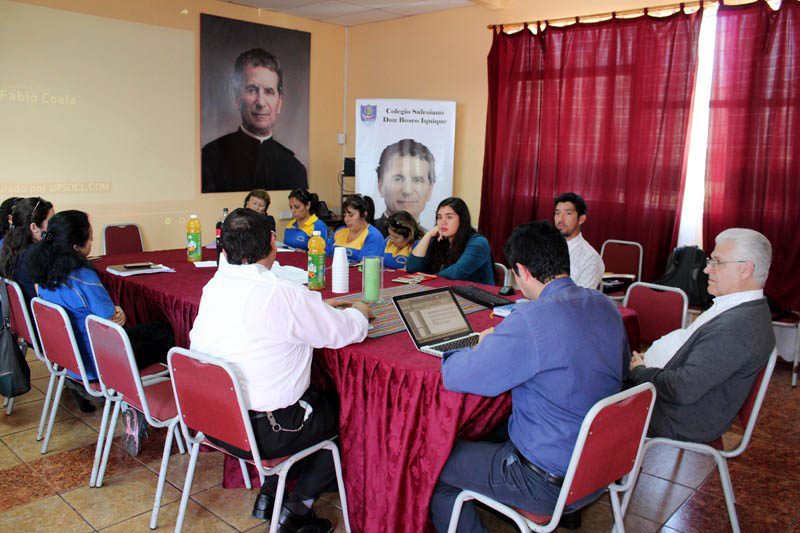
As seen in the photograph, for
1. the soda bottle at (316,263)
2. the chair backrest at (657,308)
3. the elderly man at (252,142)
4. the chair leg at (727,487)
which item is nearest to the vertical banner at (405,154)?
the elderly man at (252,142)

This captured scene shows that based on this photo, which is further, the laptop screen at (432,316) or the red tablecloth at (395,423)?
the laptop screen at (432,316)

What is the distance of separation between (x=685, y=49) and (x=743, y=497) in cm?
316

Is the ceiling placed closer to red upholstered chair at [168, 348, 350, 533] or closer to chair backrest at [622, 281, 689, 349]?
chair backrest at [622, 281, 689, 349]

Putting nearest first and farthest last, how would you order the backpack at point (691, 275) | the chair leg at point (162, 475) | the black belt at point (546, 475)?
the black belt at point (546, 475), the chair leg at point (162, 475), the backpack at point (691, 275)

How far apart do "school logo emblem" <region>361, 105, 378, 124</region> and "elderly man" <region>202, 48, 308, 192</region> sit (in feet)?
2.61

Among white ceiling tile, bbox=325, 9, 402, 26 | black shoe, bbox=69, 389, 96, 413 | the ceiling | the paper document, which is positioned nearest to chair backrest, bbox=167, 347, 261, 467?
the paper document

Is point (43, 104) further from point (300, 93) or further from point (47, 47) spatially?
point (300, 93)

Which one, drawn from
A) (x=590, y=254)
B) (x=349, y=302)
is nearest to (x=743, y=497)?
(x=590, y=254)

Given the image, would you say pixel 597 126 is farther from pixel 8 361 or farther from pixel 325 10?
pixel 8 361

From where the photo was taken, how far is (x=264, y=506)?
8.00 feet

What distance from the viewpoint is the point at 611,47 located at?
4.93m

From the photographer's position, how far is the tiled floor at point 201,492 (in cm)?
245

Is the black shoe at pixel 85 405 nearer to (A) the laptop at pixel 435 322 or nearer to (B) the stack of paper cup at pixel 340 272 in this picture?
(B) the stack of paper cup at pixel 340 272

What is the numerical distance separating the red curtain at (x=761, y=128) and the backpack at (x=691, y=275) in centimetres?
34
